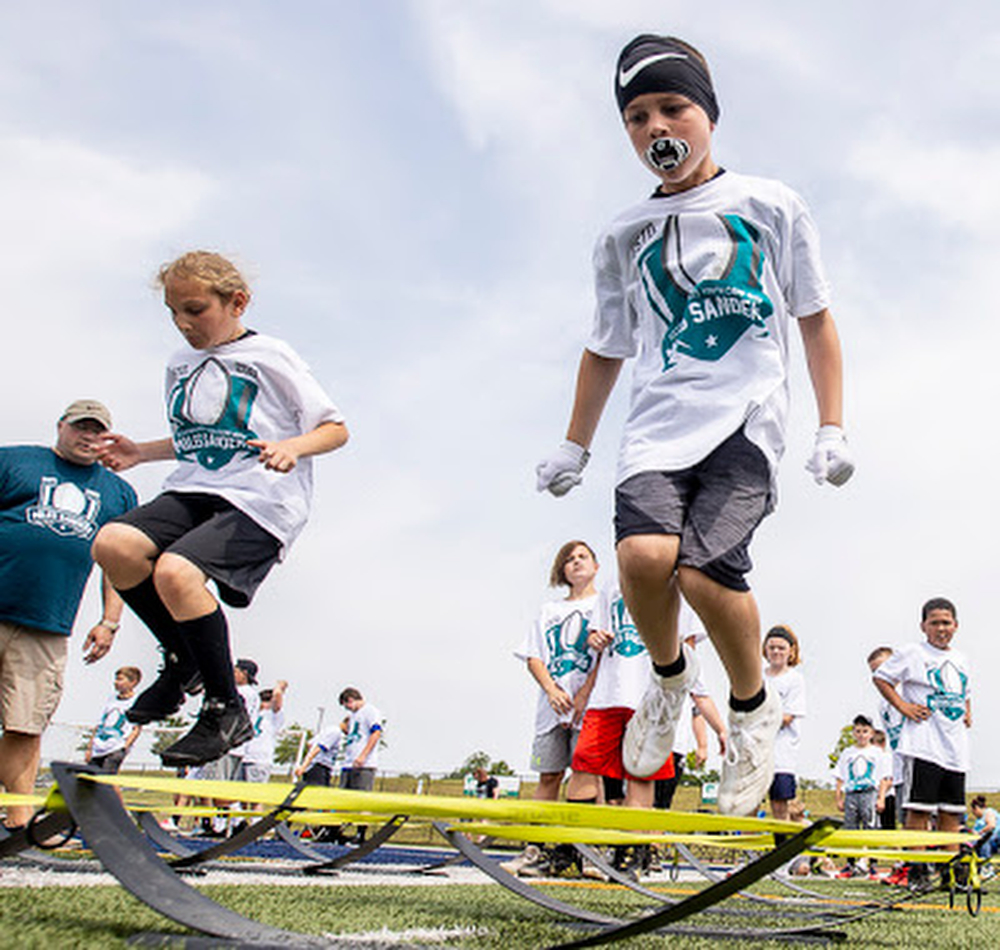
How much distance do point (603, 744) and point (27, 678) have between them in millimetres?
3213

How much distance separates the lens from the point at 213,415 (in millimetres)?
3676

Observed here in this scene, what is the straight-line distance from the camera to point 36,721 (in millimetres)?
4930

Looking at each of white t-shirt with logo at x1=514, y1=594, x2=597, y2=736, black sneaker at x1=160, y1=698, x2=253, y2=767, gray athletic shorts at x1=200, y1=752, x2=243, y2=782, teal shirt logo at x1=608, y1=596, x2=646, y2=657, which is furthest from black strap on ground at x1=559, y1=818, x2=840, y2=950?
gray athletic shorts at x1=200, y1=752, x2=243, y2=782

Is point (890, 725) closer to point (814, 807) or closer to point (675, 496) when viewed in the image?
point (675, 496)

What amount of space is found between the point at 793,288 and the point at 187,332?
6.98ft

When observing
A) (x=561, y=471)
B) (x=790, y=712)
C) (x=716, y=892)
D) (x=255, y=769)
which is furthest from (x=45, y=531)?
(x=255, y=769)

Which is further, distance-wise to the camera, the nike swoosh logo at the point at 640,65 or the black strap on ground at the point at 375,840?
the nike swoosh logo at the point at 640,65

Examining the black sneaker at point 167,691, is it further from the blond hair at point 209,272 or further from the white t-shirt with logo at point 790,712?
the white t-shirt with logo at point 790,712

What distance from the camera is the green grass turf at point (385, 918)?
2209 millimetres

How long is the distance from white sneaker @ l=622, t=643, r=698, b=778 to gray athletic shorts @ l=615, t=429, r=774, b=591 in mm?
549

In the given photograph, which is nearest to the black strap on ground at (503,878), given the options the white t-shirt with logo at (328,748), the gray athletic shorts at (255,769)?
the gray athletic shorts at (255,769)

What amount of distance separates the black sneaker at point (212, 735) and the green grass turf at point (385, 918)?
420 millimetres

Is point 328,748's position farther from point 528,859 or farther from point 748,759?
point 748,759

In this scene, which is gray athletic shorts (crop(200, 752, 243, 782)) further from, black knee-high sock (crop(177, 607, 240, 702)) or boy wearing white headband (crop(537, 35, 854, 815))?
boy wearing white headband (crop(537, 35, 854, 815))
